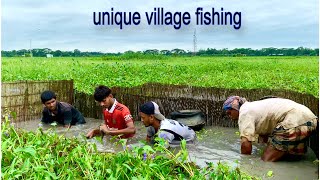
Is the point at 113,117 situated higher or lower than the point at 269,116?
lower

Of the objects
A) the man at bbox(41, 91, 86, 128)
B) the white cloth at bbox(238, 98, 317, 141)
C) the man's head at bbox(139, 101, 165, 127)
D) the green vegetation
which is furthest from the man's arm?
the man at bbox(41, 91, 86, 128)

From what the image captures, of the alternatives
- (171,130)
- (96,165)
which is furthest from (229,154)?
(96,165)

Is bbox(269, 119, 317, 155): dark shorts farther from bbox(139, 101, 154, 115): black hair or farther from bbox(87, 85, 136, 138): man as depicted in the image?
bbox(87, 85, 136, 138): man

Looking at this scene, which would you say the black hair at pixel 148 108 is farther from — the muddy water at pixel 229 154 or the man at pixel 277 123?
the man at pixel 277 123

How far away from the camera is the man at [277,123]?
5.36 metres

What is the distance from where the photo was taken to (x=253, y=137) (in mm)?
5445

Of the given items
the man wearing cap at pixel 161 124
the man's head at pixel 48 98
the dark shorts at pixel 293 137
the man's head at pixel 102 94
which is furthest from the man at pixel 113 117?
the dark shorts at pixel 293 137

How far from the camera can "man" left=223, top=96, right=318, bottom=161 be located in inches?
211

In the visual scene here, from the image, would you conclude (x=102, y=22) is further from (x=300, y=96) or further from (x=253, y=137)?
(x=300, y=96)

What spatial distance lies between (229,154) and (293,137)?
990mm

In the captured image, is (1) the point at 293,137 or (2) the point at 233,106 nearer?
(1) the point at 293,137

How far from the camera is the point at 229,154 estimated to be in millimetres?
6016

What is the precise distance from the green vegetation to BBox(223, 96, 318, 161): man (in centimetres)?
165

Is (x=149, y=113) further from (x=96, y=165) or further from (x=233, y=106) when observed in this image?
(x=96, y=165)
